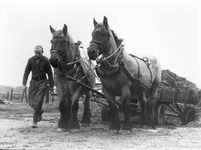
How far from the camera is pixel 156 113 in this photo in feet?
31.0

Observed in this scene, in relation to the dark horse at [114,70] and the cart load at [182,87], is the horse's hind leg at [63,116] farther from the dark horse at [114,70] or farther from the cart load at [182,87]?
the cart load at [182,87]

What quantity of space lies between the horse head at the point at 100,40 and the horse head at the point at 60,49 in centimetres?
79

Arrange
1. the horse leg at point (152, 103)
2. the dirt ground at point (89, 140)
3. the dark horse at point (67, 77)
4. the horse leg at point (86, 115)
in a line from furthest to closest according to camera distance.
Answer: the horse leg at point (86, 115)
the horse leg at point (152, 103)
the dark horse at point (67, 77)
the dirt ground at point (89, 140)

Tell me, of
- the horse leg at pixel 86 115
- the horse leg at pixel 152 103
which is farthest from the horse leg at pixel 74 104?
the horse leg at pixel 152 103

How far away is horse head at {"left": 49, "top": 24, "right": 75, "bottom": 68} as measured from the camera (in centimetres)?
676

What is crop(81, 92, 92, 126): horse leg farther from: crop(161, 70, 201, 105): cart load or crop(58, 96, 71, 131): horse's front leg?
crop(161, 70, 201, 105): cart load

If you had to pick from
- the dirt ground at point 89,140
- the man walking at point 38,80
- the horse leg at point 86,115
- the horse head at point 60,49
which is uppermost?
the horse head at point 60,49

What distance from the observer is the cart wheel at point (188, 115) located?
996 cm

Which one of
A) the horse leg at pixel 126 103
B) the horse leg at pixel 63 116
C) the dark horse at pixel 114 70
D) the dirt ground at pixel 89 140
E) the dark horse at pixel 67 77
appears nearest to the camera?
the dirt ground at pixel 89 140

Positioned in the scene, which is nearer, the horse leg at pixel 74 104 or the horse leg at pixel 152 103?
the horse leg at pixel 74 104

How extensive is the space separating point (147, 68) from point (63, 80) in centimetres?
251

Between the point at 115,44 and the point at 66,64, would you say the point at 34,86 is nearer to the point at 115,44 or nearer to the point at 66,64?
the point at 66,64

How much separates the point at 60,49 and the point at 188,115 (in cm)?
537

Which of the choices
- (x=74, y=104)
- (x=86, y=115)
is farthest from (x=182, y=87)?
(x=74, y=104)
